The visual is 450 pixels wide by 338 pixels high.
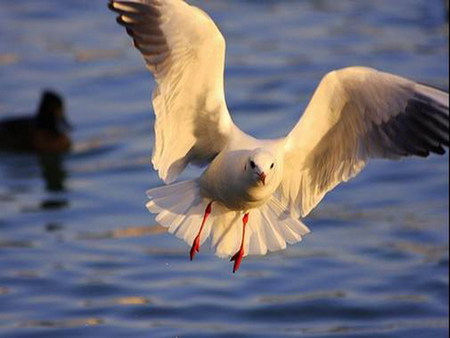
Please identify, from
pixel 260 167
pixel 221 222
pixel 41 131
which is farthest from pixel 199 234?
pixel 41 131

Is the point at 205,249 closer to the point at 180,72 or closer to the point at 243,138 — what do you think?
the point at 243,138

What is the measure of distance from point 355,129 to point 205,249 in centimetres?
339

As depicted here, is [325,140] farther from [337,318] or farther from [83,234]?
[83,234]

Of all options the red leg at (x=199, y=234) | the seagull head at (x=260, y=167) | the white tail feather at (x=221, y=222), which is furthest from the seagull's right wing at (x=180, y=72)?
the seagull head at (x=260, y=167)

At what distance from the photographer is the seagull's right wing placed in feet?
24.6

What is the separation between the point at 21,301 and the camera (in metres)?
10.4

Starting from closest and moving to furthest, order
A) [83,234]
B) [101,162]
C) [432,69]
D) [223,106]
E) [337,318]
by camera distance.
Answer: [223,106] → [337,318] → [83,234] → [101,162] → [432,69]

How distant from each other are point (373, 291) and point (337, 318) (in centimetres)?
57

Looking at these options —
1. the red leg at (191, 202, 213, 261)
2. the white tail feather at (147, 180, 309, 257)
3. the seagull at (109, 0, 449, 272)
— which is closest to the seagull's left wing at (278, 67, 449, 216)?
the seagull at (109, 0, 449, 272)

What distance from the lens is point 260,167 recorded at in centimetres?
743

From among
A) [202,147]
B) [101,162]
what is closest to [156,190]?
[202,147]

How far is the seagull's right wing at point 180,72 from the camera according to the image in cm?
749

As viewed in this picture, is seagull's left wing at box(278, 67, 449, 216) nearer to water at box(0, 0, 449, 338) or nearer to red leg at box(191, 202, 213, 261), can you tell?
red leg at box(191, 202, 213, 261)

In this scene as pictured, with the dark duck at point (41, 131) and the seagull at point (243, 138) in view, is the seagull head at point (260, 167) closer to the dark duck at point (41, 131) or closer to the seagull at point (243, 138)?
the seagull at point (243, 138)
